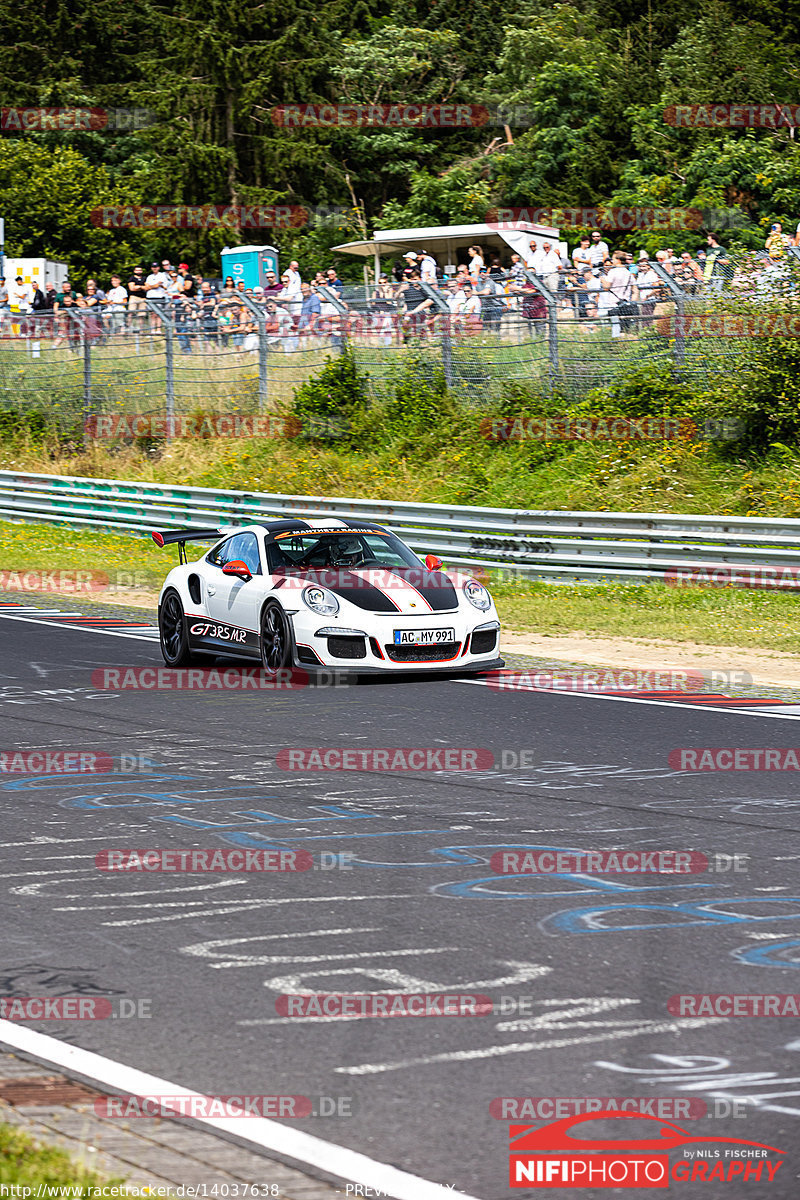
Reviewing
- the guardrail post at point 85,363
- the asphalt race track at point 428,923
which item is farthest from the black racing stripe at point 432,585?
the guardrail post at point 85,363

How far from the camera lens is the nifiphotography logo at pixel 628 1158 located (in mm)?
3967

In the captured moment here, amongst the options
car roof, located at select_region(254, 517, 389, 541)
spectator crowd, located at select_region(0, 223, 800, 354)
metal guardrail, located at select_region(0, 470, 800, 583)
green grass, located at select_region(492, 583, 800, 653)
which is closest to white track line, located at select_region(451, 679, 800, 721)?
car roof, located at select_region(254, 517, 389, 541)

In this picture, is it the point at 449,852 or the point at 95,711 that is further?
the point at 95,711

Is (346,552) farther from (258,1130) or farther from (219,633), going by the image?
(258,1130)

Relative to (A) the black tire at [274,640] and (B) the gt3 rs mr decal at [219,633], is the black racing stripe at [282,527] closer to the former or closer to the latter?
(B) the gt3 rs mr decal at [219,633]

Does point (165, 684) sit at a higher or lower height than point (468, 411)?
lower

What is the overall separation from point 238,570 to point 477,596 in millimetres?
2062

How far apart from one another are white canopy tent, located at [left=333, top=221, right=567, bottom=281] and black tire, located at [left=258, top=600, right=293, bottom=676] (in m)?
15.8

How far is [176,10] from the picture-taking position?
56.4 metres

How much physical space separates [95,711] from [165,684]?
1627 millimetres

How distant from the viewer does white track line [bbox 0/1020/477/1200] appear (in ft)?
12.8

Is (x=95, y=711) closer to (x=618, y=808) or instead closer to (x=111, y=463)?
(x=618, y=808)

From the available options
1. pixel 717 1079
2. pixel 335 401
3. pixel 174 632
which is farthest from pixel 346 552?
pixel 335 401


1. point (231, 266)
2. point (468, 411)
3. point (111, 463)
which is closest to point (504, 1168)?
point (468, 411)
